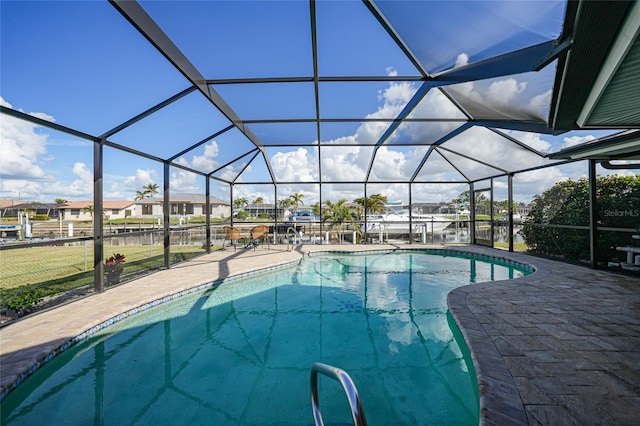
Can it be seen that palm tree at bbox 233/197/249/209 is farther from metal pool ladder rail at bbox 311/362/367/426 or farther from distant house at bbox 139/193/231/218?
metal pool ladder rail at bbox 311/362/367/426

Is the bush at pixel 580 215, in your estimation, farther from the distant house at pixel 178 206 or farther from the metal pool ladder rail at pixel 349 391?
the distant house at pixel 178 206

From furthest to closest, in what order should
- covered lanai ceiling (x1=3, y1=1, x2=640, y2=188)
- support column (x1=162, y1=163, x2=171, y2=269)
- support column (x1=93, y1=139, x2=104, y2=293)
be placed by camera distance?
support column (x1=162, y1=163, x2=171, y2=269)
support column (x1=93, y1=139, x2=104, y2=293)
covered lanai ceiling (x1=3, y1=1, x2=640, y2=188)

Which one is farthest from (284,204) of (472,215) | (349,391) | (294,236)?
(349,391)

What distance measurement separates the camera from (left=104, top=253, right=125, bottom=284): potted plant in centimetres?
492

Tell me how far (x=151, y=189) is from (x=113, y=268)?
3.05 m

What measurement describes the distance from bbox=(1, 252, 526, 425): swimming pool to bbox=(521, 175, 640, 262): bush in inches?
157

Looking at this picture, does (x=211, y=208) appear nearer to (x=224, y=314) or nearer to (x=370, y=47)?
(x=224, y=314)

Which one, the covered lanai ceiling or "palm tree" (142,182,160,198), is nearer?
the covered lanai ceiling

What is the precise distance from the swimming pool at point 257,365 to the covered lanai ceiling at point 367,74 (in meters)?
2.61

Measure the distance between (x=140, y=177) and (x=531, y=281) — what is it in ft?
28.2

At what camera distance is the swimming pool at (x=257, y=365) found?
7.68ft

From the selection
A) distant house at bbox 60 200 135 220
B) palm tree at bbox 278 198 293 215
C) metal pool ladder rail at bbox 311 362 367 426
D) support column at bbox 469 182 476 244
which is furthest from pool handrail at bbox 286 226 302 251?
metal pool ladder rail at bbox 311 362 367 426

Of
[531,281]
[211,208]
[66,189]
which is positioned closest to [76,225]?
[66,189]

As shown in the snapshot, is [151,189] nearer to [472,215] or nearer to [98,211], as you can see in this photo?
[98,211]
